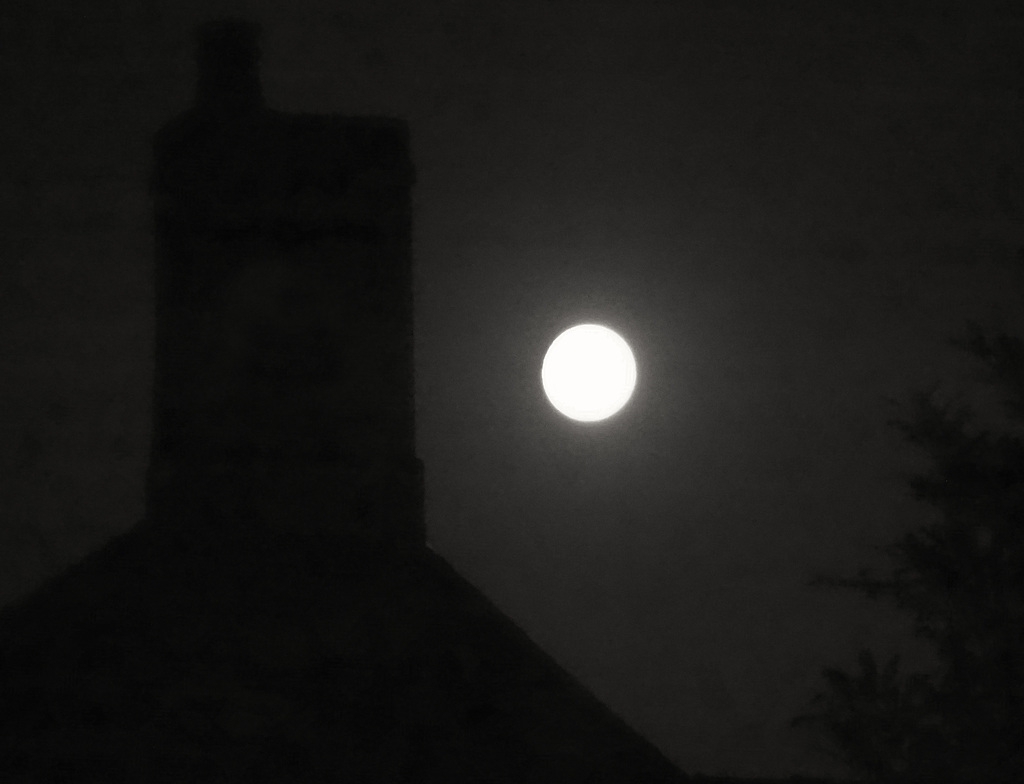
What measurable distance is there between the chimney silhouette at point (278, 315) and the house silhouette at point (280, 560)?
1 centimetres

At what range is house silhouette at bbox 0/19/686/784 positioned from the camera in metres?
5.95

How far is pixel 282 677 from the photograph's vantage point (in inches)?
242

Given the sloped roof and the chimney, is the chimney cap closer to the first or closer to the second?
the chimney

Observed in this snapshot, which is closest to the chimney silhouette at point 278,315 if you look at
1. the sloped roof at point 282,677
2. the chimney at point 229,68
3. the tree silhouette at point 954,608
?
the chimney at point 229,68

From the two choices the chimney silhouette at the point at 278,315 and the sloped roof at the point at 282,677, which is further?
the chimney silhouette at the point at 278,315

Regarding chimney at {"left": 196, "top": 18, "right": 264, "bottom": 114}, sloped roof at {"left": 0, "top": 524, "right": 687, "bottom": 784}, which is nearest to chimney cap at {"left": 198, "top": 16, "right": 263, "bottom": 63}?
chimney at {"left": 196, "top": 18, "right": 264, "bottom": 114}

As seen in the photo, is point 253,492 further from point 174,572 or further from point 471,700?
point 471,700

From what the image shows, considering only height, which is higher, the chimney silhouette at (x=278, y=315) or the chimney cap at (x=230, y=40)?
the chimney cap at (x=230, y=40)

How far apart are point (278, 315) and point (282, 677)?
8.14 feet

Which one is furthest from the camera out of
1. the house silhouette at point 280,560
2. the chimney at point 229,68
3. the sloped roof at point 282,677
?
the chimney at point 229,68

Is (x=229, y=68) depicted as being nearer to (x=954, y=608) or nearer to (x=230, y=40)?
(x=230, y=40)

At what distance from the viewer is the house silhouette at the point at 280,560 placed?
5945mm

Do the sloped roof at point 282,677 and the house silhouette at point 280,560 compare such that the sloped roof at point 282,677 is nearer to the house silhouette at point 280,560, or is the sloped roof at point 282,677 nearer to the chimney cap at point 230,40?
the house silhouette at point 280,560

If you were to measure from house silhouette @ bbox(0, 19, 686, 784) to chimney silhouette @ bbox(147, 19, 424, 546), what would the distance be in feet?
0.05
